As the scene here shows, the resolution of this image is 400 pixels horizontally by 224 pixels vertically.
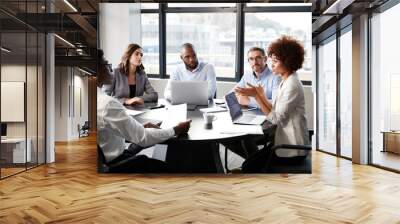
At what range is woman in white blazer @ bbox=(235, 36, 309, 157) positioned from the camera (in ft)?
17.9

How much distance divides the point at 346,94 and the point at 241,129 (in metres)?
3.90

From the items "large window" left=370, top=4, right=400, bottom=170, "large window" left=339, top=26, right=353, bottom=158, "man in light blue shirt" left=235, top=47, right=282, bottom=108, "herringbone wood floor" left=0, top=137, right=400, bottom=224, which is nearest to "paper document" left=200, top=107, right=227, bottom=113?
"man in light blue shirt" left=235, top=47, right=282, bottom=108

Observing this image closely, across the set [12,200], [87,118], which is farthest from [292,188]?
[87,118]

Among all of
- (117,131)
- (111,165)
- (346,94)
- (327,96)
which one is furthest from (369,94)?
(111,165)

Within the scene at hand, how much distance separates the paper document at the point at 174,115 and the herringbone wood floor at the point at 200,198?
792 mm

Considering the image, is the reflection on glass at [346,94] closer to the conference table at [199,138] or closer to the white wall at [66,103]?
the conference table at [199,138]

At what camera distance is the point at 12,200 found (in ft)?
14.8

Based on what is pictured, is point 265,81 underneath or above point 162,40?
underneath

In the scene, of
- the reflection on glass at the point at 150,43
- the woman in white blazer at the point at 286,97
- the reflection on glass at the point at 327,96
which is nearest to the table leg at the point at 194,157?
the woman in white blazer at the point at 286,97

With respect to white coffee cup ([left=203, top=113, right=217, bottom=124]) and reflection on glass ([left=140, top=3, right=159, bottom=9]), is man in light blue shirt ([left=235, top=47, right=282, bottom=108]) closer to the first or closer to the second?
white coffee cup ([left=203, top=113, right=217, bottom=124])

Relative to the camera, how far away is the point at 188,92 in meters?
5.55

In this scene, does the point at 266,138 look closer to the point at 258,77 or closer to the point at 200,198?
the point at 258,77

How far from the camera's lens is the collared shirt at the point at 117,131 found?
5438 millimetres

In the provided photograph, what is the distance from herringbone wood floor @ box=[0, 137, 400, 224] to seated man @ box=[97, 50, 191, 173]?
0.28m
